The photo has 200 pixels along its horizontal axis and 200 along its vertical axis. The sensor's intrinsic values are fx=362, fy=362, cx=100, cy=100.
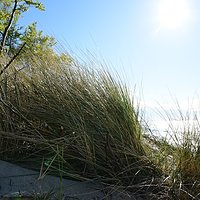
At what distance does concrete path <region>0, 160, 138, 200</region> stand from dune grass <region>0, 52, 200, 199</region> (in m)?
0.05

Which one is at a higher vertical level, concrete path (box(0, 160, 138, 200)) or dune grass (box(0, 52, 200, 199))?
dune grass (box(0, 52, 200, 199))

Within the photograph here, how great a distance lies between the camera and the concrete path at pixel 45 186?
1812 mm

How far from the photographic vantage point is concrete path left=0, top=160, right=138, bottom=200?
1.81m

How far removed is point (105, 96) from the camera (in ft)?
7.54

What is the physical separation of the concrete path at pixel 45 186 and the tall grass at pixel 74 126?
0.20ft

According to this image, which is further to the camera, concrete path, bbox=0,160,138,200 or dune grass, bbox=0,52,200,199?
dune grass, bbox=0,52,200,199

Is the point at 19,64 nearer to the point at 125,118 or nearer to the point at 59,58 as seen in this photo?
the point at 59,58

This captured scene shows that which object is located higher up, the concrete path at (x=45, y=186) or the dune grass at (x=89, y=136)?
the dune grass at (x=89, y=136)

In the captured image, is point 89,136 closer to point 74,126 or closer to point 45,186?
point 74,126

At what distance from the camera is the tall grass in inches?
78.4

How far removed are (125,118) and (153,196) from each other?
519 mm

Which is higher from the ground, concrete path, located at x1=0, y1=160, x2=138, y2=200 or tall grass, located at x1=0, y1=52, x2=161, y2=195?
tall grass, located at x1=0, y1=52, x2=161, y2=195

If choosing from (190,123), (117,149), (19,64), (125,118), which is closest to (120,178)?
(117,149)

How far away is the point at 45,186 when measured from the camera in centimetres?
185
